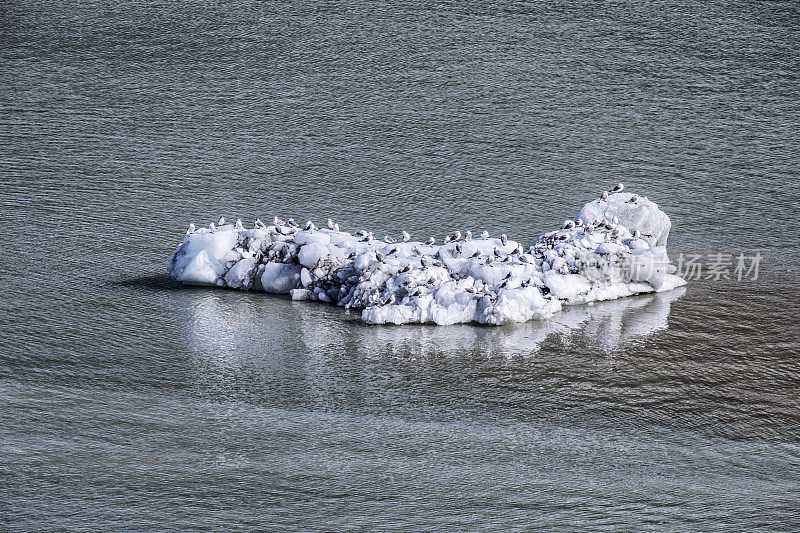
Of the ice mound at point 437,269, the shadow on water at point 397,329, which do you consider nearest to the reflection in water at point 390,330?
the shadow on water at point 397,329

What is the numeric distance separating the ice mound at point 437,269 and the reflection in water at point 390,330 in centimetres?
10

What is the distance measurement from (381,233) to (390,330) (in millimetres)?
2067

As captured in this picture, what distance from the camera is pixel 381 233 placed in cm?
809

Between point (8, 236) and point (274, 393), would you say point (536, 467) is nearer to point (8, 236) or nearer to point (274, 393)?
point (274, 393)

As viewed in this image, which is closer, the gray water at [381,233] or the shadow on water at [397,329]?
the gray water at [381,233]

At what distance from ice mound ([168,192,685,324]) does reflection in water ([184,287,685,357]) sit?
10 centimetres

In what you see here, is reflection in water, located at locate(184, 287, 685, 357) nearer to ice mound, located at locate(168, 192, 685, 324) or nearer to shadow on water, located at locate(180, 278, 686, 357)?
shadow on water, located at locate(180, 278, 686, 357)

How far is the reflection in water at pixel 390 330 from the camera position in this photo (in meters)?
5.84

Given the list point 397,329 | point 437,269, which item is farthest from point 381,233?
point 397,329

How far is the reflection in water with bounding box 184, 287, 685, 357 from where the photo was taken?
5.84 m

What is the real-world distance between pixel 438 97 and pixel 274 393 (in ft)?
20.8

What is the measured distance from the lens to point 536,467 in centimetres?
436

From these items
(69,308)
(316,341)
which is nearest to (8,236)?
(69,308)

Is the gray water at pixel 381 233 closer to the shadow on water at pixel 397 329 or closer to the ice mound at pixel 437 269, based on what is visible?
the shadow on water at pixel 397 329
